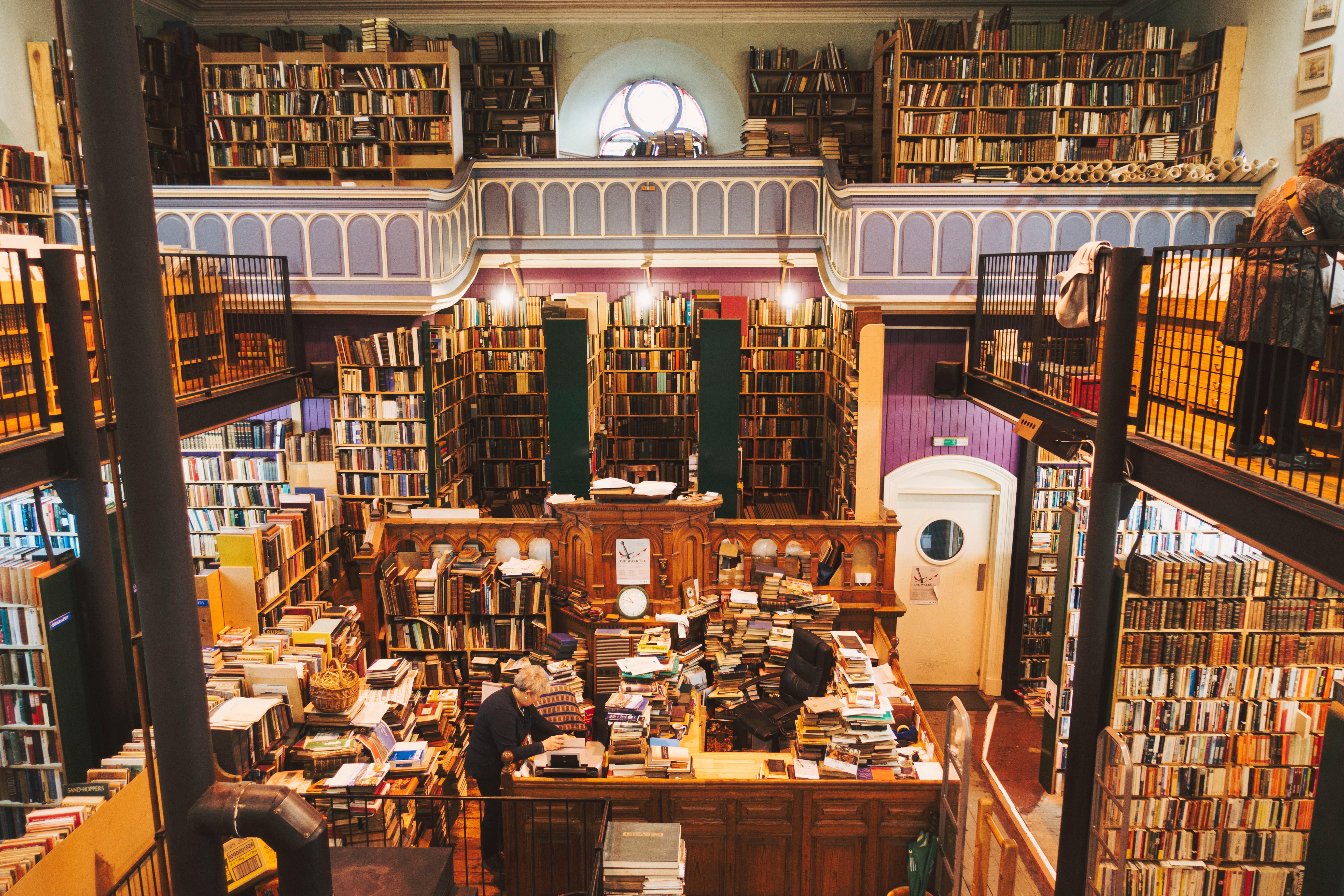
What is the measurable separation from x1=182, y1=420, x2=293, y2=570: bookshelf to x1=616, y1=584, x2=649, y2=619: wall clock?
3.43m

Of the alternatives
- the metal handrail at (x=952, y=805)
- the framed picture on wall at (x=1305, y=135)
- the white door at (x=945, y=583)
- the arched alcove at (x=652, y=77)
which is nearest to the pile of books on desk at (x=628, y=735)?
the metal handrail at (x=952, y=805)

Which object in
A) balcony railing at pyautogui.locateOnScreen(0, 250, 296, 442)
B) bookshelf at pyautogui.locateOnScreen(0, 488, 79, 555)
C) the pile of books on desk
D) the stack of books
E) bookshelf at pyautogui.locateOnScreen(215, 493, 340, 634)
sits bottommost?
the pile of books on desk

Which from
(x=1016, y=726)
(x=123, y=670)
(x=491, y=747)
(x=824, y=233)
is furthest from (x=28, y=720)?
(x=1016, y=726)

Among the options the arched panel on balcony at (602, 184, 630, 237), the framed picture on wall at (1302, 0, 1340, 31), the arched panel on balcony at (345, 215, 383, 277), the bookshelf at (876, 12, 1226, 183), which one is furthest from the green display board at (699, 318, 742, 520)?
the framed picture on wall at (1302, 0, 1340, 31)

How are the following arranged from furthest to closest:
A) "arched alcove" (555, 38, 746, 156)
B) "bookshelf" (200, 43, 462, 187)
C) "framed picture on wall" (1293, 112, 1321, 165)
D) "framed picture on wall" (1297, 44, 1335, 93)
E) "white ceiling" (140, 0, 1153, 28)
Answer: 1. "arched alcove" (555, 38, 746, 156)
2. "white ceiling" (140, 0, 1153, 28)
3. "bookshelf" (200, 43, 462, 187)
4. "framed picture on wall" (1293, 112, 1321, 165)
5. "framed picture on wall" (1297, 44, 1335, 93)

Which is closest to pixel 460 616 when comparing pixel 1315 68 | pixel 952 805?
pixel 952 805

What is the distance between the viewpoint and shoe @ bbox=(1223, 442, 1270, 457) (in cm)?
358

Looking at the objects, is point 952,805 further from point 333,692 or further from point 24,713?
point 24,713

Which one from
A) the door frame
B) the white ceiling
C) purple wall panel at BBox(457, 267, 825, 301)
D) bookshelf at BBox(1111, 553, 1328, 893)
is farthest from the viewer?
the white ceiling

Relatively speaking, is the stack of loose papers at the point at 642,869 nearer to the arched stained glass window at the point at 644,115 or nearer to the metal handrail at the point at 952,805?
the metal handrail at the point at 952,805

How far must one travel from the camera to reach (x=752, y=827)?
5.28m

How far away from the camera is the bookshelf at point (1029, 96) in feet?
29.8

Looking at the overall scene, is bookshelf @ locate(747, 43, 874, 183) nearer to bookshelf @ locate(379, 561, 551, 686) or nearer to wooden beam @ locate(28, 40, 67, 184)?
bookshelf @ locate(379, 561, 551, 686)

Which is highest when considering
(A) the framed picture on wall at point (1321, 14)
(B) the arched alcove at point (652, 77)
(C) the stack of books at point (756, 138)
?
(B) the arched alcove at point (652, 77)
